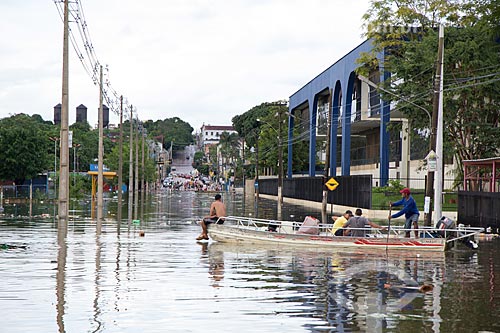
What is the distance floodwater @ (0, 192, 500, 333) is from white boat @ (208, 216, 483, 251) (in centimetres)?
52

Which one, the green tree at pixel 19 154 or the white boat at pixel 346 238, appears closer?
the white boat at pixel 346 238

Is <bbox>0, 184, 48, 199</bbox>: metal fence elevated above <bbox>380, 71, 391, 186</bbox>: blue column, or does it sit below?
below

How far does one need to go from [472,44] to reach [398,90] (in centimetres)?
598

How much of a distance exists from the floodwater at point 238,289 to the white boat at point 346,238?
1.69ft

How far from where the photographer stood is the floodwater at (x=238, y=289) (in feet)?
43.5

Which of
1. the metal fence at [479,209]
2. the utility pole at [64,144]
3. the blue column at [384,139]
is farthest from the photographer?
the blue column at [384,139]

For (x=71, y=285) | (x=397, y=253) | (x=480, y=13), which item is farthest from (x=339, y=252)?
(x=480, y=13)

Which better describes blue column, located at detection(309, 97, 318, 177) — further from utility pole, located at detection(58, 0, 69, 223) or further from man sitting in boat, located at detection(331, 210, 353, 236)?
man sitting in boat, located at detection(331, 210, 353, 236)

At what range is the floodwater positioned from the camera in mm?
13250

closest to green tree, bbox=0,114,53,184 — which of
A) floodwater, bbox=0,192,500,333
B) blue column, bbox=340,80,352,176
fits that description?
blue column, bbox=340,80,352,176

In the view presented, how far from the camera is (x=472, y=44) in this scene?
163 feet

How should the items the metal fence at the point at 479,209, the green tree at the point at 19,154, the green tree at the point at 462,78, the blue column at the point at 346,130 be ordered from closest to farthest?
the metal fence at the point at 479,209 < the green tree at the point at 462,78 < the blue column at the point at 346,130 < the green tree at the point at 19,154

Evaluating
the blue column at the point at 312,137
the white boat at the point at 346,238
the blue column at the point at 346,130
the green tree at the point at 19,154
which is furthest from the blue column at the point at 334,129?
the white boat at the point at 346,238

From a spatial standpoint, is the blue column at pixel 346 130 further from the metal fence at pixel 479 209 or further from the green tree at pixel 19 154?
the green tree at pixel 19 154
